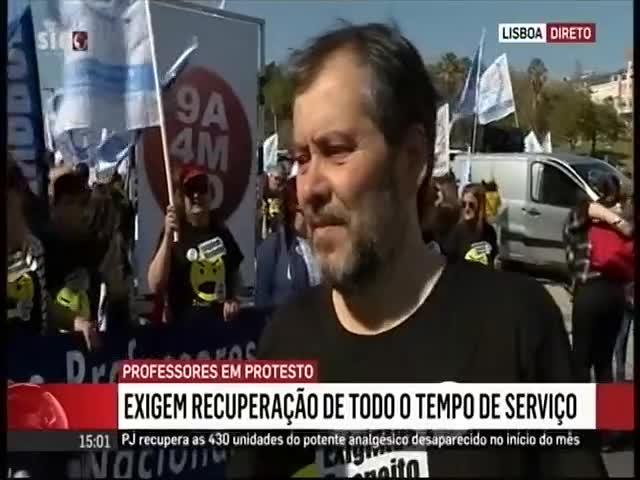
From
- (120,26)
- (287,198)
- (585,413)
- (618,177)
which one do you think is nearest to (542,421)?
(585,413)

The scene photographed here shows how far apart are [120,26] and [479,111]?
123cm

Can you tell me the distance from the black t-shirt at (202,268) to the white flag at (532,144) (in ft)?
3.39

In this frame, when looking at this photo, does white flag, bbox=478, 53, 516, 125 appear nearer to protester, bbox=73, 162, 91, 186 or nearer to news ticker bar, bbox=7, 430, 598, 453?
news ticker bar, bbox=7, 430, 598, 453

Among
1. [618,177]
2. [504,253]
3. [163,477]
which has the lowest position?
[163,477]

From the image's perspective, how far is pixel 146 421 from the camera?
13.7 feet

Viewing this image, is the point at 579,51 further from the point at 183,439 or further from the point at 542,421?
the point at 183,439

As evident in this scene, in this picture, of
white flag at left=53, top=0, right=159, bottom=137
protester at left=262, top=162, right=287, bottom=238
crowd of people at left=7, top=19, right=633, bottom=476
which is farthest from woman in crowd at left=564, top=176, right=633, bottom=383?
white flag at left=53, top=0, right=159, bottom=137

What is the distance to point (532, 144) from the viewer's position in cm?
409

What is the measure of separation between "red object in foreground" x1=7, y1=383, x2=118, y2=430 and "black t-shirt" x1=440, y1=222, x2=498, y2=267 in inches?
49.0

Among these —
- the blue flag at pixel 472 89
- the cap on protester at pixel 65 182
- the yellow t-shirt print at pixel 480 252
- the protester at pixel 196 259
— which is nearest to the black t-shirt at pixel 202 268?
the protester at pixel 196 259

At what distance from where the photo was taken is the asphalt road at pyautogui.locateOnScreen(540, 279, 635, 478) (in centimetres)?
412

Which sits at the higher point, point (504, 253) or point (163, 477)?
point (504, 253)

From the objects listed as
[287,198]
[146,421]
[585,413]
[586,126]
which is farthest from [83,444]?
[586,126]

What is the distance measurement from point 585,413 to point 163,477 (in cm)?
148
